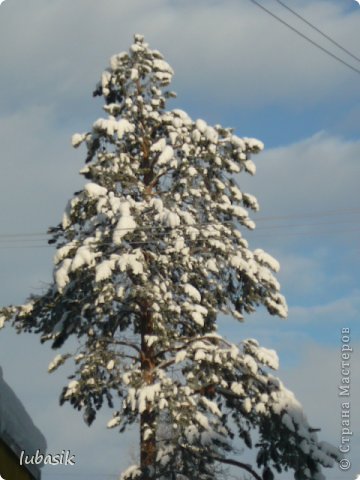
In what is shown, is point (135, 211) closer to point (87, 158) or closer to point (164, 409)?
point (87, 158)

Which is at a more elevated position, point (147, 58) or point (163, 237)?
point (147, 58)

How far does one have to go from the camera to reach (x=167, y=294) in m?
22.8

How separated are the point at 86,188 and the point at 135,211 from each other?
1.35 metres

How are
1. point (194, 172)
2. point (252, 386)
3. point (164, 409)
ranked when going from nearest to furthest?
point (164, 409)
point (252, 386)
point (194, 172)

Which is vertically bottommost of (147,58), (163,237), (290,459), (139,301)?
(290,459)

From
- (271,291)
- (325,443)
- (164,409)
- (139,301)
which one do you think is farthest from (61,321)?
(325,443)

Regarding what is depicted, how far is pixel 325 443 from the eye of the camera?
2294 centimetres

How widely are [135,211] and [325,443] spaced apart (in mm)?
7108

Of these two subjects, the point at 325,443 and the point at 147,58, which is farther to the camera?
the point at 147,58

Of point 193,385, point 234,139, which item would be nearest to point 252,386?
point 193,385

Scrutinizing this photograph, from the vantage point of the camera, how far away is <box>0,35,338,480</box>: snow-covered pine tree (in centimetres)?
2220

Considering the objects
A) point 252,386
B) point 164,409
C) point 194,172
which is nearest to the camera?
point 164,409

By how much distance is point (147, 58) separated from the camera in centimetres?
2636

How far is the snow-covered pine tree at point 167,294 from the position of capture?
22.2m
